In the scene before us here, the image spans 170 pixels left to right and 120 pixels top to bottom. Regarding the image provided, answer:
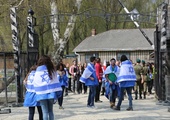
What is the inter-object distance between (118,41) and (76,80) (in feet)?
62.7

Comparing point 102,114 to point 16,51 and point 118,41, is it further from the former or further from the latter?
point 118,41

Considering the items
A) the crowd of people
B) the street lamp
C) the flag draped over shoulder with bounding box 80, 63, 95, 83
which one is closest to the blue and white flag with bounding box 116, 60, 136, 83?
the crowd of people

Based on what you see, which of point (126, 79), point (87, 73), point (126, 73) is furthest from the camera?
point (87, 73)

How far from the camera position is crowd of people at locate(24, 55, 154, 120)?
29.3 ft

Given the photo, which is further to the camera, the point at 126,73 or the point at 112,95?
the point at 112,95

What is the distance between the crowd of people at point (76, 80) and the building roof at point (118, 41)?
16.3 meters

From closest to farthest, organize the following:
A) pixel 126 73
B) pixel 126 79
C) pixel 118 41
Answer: pixel 126 79 → pixel 126 73 → pixel 118 41

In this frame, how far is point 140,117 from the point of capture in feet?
38.0

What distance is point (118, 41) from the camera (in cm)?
4172

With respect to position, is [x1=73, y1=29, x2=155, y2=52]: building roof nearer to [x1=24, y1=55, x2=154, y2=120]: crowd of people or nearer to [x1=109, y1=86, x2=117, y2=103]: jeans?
[x1=24, y1=55, x2=154, y2=120]: crowd of people

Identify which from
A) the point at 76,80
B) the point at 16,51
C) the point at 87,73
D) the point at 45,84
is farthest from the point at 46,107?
the point at 76,80

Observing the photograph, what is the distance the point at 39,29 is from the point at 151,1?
613 inches

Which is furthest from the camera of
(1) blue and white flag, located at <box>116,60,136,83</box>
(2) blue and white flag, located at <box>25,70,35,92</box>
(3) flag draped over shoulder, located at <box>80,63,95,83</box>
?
(3) flag draped over shoulder, located at <box>80,63,95,83</box>

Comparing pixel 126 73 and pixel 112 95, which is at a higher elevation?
pixel 126 73
